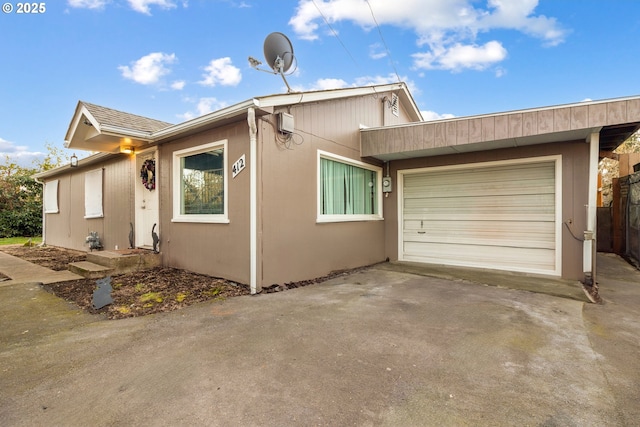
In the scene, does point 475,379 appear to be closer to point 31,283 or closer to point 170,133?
point 170,133

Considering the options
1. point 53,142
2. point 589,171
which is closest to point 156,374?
point 589,171

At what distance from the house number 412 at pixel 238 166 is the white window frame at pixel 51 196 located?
9.89m

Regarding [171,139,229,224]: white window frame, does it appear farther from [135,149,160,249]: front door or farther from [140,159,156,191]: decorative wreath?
[140,159,156,191]: decorative wreath

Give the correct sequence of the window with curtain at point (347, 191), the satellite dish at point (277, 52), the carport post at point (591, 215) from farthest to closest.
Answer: the window with curtain at point (347, 191), the satellite dish at point (277, 52), the carport post at point (591, 215)

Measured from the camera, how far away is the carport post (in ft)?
15.7

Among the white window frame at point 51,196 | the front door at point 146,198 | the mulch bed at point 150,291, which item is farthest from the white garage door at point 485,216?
the white window frame at point 51,196

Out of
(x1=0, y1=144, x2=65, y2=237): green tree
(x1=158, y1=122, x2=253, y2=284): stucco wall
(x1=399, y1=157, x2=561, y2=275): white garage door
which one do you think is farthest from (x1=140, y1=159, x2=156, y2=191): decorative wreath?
(x1=0, y1=144, x2=65, y2=237): green tree

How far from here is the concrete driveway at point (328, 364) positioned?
1.76m

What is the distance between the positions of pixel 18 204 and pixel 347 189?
58.3 feet

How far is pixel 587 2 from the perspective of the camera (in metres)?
7.37

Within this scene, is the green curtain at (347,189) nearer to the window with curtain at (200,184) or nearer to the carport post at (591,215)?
the window with curtain at (200,184)

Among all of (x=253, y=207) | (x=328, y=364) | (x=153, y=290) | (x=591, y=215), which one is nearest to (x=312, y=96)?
(x=253, y=207)

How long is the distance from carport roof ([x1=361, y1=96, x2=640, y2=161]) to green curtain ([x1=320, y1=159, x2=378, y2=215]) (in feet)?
1.92

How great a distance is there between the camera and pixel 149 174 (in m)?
6.72
